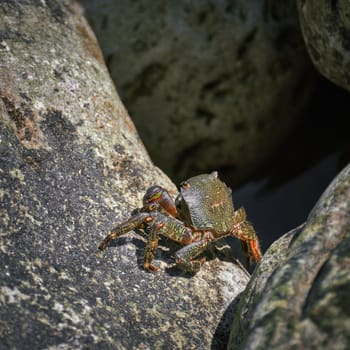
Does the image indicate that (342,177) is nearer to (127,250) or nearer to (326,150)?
(127,250)

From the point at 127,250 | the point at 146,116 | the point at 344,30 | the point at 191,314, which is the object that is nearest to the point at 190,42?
the point at 146,116

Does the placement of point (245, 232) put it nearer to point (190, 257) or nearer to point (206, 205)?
point (206, 205)

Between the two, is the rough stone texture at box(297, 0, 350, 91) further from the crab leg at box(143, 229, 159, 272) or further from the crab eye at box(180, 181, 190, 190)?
the crab leg at box(143, 229, 159, 272)

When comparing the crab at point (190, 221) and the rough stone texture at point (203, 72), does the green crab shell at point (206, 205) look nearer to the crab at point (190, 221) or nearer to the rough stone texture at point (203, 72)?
the crab at point (190, 221)

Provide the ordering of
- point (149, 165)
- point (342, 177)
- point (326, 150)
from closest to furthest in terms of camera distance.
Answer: point (342, 177), point (149, 165), point (326, 150)

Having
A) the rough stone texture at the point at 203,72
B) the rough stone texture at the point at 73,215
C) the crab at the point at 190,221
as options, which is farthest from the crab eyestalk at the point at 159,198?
the rough stone texture at the point at 203,72

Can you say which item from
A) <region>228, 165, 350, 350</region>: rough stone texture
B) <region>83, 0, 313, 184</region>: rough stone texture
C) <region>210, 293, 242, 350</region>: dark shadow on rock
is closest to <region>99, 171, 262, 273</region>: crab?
<region>210, 293, 242, 350</region>: dark shadow on rock

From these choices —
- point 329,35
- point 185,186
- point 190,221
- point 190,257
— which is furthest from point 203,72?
point 190,257
